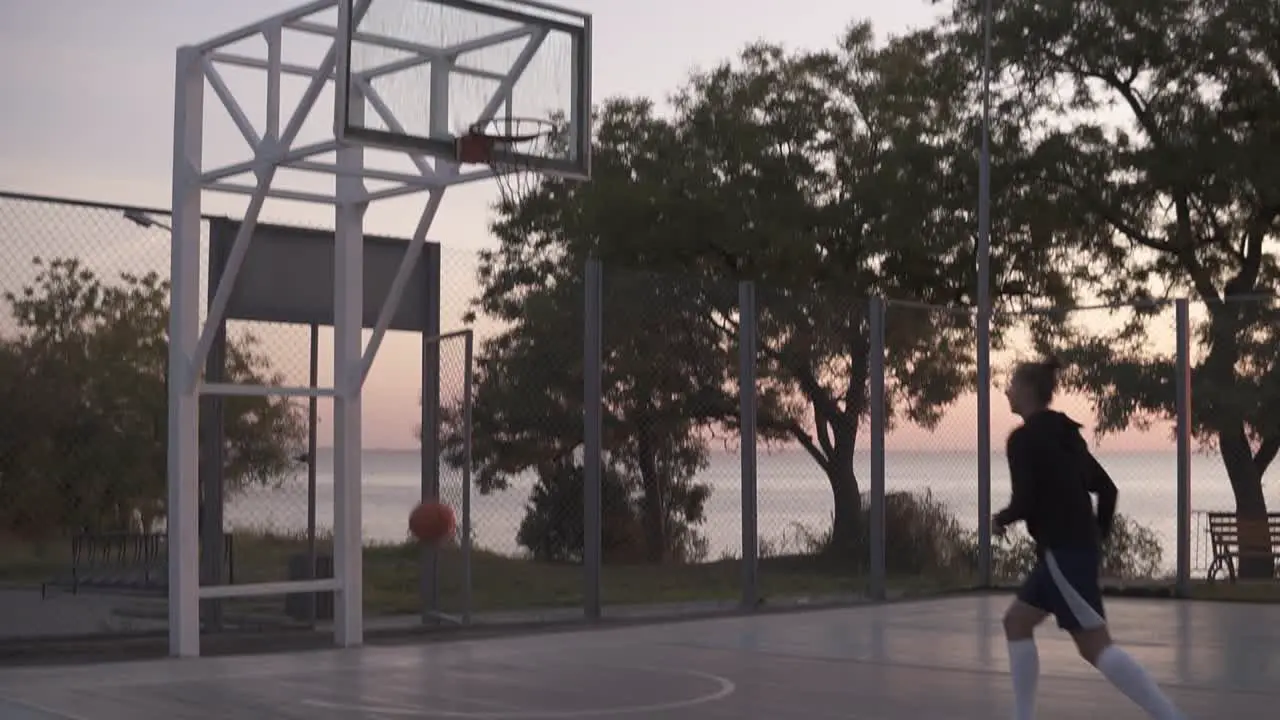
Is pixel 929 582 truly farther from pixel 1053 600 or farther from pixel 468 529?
pixel 1053 600

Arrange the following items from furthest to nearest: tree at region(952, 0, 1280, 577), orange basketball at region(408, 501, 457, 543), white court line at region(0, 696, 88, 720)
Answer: tree at region(952, 0, 1280, 577) → orange basketball at region(408, 501, 457, 543) → white court line at region(0, 696, 88, 720)

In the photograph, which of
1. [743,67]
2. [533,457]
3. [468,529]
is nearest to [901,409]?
[533,457]

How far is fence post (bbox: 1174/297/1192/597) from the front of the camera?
17.8m

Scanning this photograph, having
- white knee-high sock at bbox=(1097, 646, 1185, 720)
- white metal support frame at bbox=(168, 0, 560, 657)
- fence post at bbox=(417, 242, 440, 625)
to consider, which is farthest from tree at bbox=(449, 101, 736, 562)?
Result: white knee-high sock at bbox=(1097, 646, 1185, 720)

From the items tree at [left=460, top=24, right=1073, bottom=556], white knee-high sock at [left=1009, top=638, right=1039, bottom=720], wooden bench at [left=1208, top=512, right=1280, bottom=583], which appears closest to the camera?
white knee-high sock at [left=1009, top=638, right=1039, bottom=720]

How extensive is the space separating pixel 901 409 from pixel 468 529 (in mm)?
6791

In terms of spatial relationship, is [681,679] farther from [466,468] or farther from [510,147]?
[466,468]

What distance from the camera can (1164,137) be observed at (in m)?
27.0

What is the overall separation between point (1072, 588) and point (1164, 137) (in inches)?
814

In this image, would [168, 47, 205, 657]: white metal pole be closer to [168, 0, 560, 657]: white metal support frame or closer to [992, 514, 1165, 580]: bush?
[168, 0, 560, 657]: white metal support frame

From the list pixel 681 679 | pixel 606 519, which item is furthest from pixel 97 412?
pixel 606 519

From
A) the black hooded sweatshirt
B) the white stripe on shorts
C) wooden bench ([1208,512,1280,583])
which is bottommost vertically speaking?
wooden bench ([1208,512,1280,583])

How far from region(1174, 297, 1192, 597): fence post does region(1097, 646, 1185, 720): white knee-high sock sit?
34.2ft

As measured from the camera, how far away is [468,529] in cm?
1452
